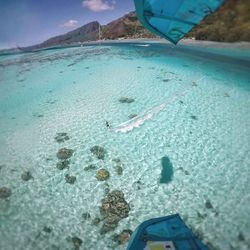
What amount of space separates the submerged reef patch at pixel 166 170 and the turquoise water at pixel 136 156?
0.04 m

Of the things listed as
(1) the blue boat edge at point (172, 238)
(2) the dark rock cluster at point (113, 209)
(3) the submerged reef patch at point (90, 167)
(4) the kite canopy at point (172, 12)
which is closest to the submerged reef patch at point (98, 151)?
(3) the submerged reef patch at point (90, 167)

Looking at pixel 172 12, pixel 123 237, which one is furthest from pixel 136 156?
pixel 172 12

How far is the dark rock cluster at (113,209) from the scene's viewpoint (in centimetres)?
793

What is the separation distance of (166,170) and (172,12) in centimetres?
769

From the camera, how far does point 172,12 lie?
3029 millimetres

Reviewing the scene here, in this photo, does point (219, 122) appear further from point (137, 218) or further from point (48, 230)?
point (48, 230)

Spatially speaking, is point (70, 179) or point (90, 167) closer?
point (70, 179)

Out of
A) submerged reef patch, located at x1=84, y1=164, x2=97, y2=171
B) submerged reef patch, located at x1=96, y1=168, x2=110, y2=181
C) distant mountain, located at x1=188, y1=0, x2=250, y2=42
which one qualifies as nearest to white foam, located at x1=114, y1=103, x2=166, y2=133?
submerged reef patch, located at x1=84, y1=164, x2=97, y2=171

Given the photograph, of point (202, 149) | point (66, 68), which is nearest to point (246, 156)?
point (202, 149)

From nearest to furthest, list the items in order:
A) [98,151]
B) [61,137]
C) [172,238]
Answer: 1. [172,238]
2. [98,151]
3. [61,137]

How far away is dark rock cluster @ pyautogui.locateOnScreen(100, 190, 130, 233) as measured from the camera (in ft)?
26.0

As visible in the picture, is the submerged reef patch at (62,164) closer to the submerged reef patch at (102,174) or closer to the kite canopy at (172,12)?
the submerged reef patch at (102,174)

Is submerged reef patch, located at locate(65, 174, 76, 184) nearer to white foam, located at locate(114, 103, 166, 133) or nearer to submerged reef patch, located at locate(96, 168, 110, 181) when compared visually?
submerged reef patch, located at locate(96, 168, 110, 181)

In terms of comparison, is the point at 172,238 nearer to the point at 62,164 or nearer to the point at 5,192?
the point at 62,164
